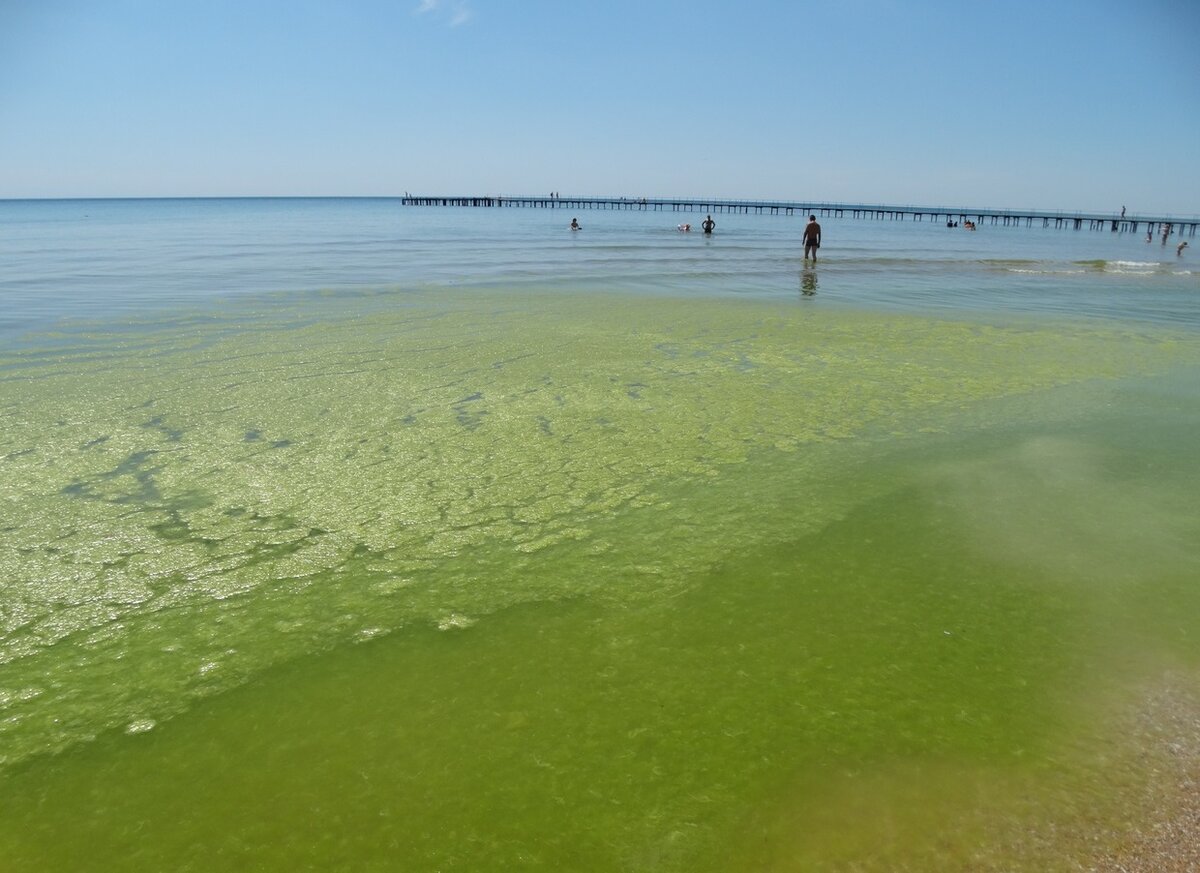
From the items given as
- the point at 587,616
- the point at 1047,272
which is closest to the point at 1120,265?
the point at 1047,272

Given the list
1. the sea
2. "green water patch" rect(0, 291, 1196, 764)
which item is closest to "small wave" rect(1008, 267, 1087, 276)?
"green water patch" rect(0, 291, 1196, 764)

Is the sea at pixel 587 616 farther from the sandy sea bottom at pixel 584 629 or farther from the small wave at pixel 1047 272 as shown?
the small wave at pixel 1047 272

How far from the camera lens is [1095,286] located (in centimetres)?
1828

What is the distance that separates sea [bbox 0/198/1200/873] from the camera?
217 centimetres

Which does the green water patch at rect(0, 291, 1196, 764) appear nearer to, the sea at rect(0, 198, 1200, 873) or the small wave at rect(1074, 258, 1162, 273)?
the sea at rect(0, 198, 1200, 873)

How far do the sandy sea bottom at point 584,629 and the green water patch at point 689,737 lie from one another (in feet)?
0.04

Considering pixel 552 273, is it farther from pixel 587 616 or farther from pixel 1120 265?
pixel 1120 265

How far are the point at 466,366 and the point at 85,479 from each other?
3866 millimetres

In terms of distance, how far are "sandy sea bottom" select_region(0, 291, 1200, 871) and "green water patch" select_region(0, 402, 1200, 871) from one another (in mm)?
11

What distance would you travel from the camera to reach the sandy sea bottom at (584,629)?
85.3 inches

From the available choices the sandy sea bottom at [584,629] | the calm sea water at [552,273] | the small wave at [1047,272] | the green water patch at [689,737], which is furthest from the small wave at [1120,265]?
the green water patch at [689,737]

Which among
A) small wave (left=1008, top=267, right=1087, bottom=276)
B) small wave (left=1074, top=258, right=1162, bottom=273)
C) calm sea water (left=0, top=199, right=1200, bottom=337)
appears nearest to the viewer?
calm sea water (left=0, top=199, right=1200, bottom=337)

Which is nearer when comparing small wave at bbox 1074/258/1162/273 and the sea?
the sea

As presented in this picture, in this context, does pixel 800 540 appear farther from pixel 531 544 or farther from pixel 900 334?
pixel 900 334
